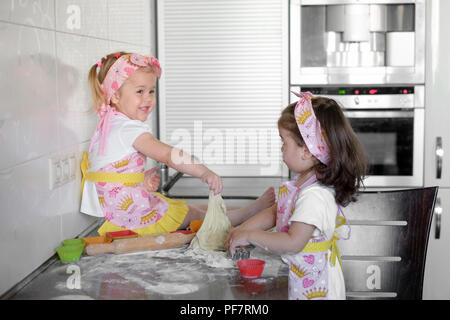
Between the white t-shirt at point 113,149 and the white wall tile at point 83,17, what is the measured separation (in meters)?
0.30

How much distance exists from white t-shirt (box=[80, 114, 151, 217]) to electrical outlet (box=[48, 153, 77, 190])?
7 cm

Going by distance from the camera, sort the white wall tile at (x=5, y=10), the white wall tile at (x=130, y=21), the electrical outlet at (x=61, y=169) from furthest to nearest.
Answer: the white wall tile at (x=130, y=21) < the electrical outlet at (x=61, y=169) < the white wall tile at (x=5, y=10)

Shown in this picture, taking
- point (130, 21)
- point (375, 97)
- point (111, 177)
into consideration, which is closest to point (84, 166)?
point (111, 177)

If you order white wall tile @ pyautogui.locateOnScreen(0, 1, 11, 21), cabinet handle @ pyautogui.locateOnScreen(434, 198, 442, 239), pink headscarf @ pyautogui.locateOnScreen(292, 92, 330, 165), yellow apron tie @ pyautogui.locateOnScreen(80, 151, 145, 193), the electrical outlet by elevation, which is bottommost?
cabinet handle @ pyautogui.locateOnScreen(434, 198, 442, 239)

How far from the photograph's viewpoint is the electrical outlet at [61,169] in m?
1.44

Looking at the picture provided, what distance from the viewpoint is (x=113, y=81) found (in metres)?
1.66

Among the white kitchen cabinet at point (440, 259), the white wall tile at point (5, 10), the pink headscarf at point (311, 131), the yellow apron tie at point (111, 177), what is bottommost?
the white kitchen cabinet at point (440, 259)

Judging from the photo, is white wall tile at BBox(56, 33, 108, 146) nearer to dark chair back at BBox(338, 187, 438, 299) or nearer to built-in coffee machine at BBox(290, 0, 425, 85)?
dark chair back at BBox(338, 187, 438, 299)

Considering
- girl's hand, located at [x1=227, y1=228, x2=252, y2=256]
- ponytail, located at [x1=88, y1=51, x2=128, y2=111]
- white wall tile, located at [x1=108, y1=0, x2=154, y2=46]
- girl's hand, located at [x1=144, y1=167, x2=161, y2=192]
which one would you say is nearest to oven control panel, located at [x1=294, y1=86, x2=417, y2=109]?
white wall tile, located at [x1=108, y1=0, x2=154, y2=46]

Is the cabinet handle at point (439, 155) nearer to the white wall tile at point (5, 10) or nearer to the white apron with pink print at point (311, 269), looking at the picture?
the white apron with pink print at point (311, 269)

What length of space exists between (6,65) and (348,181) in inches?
32.9

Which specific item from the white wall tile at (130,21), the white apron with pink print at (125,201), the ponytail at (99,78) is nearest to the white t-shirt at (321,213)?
the white apron with pink print at (125,201)

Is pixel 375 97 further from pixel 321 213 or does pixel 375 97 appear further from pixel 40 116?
pixel 40 116

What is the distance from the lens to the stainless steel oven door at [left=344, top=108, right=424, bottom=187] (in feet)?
8.80
